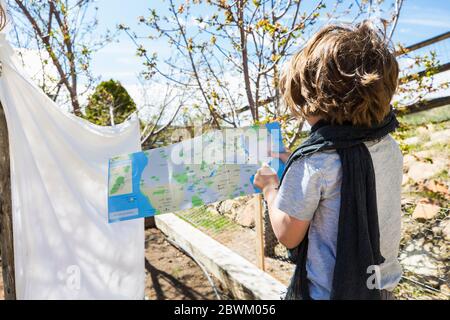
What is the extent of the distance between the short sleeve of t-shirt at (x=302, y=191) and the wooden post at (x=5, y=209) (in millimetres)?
1632

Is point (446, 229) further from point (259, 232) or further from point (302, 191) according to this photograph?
point (302, 191)

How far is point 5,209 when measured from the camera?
6.14ft

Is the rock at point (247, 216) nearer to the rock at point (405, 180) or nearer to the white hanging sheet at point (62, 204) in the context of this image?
the rock at point (405, 180)

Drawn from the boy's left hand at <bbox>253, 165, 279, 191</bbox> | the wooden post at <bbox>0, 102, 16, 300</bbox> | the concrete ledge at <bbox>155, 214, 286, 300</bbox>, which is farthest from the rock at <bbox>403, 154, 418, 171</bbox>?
the wooden post at <bbox>0, 102, 16, 300</bbox>

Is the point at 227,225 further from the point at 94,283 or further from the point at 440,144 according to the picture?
the point at 440,144

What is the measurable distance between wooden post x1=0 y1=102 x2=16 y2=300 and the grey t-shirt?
1.62m

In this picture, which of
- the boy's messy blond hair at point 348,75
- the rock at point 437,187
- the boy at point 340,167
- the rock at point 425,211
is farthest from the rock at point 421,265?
the boy's messy blond hair at point 348,75

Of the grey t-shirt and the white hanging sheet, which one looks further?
the white hanging sheet

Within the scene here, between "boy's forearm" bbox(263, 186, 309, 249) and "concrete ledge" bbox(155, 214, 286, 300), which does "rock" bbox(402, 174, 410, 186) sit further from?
"boy's forearm" bbox(263, 186, 309, 249)

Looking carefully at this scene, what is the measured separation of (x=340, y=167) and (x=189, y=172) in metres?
1.06

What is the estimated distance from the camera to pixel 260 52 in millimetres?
2986

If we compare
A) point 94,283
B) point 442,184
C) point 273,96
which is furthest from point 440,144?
point 94,283

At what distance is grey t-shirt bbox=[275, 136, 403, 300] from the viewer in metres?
0.94

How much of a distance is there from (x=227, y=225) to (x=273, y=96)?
69.8 inches
